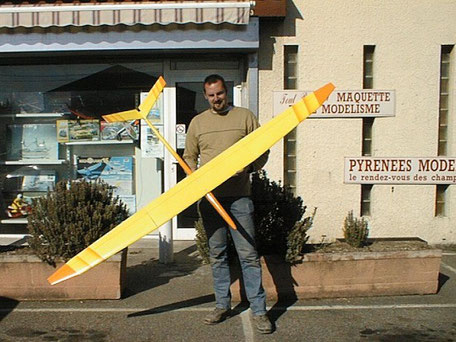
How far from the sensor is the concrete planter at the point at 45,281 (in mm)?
4578

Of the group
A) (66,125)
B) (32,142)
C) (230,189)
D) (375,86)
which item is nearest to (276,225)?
(230,189)

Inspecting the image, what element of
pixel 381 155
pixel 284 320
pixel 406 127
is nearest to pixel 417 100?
pixel 406 127

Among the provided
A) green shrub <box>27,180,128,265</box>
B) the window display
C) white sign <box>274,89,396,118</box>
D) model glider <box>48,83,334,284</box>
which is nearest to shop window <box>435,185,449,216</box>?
white sign <box>274,89,396,118</box>

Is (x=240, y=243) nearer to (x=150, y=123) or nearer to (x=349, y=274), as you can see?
(x=349, y=274)

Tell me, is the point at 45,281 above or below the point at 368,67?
below

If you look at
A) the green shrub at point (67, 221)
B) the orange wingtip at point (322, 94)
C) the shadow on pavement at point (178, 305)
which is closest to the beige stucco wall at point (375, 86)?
the shadow on pavement at point (178, 305)

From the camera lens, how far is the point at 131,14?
232 inches

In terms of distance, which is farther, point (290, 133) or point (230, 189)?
point (290, 133)

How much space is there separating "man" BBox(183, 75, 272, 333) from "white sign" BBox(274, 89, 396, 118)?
2847 mm

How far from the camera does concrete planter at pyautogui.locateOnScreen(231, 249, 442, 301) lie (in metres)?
4.61

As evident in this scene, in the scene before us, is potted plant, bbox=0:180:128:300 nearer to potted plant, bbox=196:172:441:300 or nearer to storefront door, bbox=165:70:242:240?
potted plant, bbox=196:172:441:300

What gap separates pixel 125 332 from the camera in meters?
4.00

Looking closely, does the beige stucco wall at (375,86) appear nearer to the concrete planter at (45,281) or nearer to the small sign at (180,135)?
the small sign at (180,135)

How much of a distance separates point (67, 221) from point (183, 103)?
2.98 m
